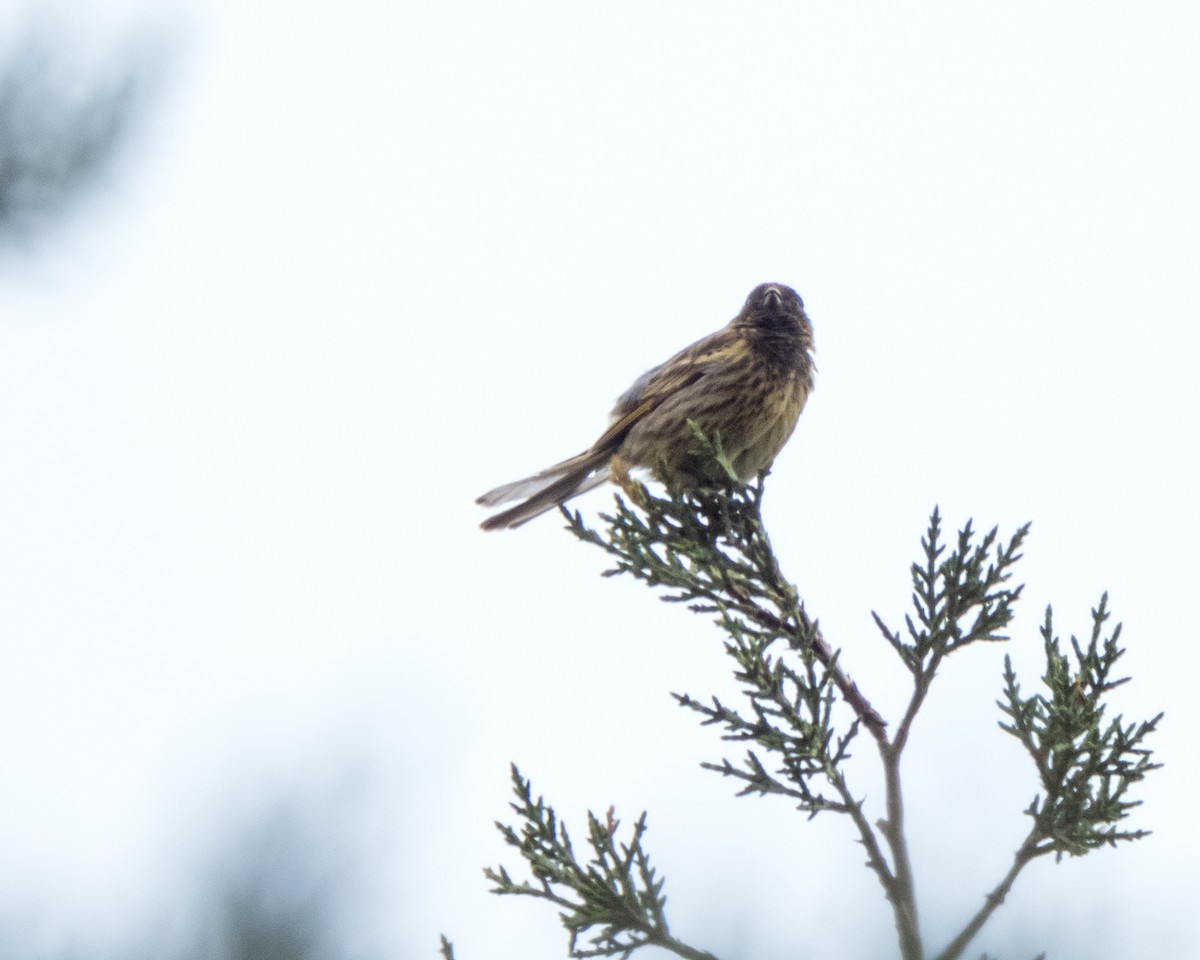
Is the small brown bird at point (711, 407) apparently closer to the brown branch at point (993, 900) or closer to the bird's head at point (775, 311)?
the bird's head at point (775, 311)

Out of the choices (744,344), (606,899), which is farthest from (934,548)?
(744,344)

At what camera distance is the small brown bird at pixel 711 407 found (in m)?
5.21

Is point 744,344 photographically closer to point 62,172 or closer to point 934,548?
point 934,548

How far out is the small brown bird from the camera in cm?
521

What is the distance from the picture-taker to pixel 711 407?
5.22m

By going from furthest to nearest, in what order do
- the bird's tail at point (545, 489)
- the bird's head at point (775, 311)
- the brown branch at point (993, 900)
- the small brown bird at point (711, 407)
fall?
the bird's head at point (775, 311)
the bird's tail at point (545, 489)
the small brown bird at point (711, 407)
the brown branch at point (993, 900)

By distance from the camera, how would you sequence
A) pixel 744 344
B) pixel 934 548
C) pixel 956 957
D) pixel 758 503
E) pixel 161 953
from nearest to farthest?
pixel 956 957 → pixel 934 548 → pixel 161 953 → pixel 758 503 → pixel 744 344

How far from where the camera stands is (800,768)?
8.24 feet

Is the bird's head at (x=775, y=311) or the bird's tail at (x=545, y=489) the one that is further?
the bird's head at (x=775, y=311)

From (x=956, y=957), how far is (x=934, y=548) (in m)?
1.26

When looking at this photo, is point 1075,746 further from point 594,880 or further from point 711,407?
point 711,407

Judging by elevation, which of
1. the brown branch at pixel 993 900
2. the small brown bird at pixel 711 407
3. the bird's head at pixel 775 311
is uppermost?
the bird's head at pixel 775 311

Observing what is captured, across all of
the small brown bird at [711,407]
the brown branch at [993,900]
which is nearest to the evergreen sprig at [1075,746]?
the brown branch at [993,900]

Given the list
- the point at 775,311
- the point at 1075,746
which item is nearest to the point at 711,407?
the point at 775,311
